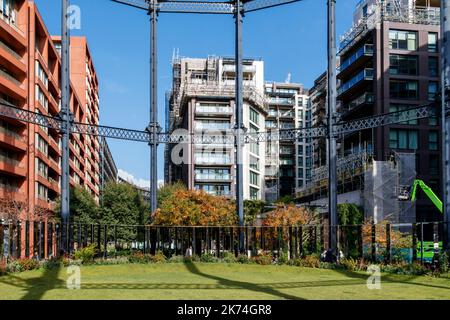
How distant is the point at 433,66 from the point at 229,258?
42629mm

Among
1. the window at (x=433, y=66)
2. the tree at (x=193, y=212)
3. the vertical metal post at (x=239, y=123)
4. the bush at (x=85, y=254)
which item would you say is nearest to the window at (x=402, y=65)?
the window at (x=433, y=66)

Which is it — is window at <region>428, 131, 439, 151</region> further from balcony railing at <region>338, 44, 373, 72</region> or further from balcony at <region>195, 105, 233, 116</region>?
balcony at <region>195, 105, 233, 116</region>

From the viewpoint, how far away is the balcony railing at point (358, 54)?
6392cm

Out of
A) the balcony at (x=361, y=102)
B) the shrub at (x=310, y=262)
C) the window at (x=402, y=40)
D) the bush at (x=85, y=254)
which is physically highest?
the window at (x=402, y=40)

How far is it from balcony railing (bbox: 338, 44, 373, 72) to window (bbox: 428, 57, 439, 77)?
6487 millimetres

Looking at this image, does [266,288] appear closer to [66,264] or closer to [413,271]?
[413,271]

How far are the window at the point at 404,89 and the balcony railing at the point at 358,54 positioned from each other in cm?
447

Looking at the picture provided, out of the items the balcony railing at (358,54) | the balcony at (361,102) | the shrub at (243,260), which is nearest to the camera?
the shrub at (243,260)

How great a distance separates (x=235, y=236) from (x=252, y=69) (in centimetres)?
6797

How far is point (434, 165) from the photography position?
6206 cm

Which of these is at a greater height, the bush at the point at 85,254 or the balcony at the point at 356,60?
the balcony at the point at 356,60

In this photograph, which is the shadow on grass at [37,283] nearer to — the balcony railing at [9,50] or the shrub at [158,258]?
the shrub at [158,258]

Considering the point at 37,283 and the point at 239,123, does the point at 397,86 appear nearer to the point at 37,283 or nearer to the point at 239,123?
the point at 239,123
